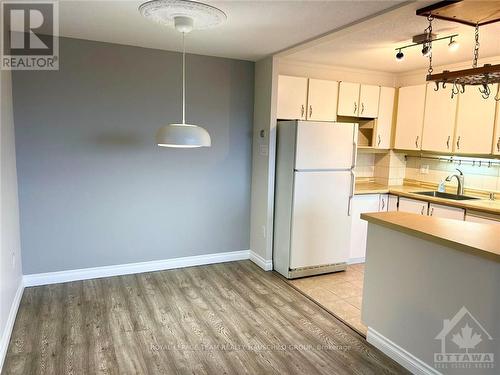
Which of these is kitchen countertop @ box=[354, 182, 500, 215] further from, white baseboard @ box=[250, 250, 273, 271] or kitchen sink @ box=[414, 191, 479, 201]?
white baseboard @ box=[250, 250, 273, 271]

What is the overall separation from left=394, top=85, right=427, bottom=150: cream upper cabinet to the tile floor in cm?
173

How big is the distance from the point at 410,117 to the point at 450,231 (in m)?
2.81

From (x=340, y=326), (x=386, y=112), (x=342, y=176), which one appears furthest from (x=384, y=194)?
(x=340, y=326)

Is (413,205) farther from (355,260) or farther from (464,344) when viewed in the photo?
(464,344)

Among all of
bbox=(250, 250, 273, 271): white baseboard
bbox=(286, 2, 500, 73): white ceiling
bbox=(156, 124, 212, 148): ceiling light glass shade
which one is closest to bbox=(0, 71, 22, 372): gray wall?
bbox=(156, 124, 212, 148): ceiling light glass shade

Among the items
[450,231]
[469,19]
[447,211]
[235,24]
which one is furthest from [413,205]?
[235,24]

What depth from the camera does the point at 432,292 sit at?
2.23 m

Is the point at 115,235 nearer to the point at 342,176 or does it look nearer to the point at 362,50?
the point at 342,176

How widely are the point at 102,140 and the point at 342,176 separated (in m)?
2.61

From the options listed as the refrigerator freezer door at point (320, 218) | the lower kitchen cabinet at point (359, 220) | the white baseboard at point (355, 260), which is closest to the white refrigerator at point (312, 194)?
the refrigerator freezer door at point (320, 218)

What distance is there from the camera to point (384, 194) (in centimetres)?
449

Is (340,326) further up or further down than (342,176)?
further down

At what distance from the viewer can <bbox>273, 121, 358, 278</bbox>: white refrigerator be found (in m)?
3.86

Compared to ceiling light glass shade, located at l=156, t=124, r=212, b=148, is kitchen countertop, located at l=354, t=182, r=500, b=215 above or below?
below
